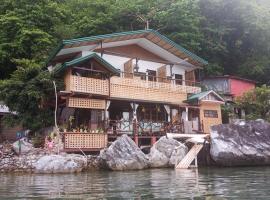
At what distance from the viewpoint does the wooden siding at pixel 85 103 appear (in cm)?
2127

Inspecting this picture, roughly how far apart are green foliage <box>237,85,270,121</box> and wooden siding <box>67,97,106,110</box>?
12.3 m

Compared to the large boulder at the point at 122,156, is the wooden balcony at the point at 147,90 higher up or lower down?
higher up

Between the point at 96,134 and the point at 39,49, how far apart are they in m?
12.8

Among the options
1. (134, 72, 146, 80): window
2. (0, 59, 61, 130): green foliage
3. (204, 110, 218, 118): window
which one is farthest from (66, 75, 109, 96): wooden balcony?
(204, 110, 218, 118): window

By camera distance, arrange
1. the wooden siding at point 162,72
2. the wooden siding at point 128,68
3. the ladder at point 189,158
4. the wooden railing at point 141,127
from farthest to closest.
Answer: the wooden siding at point 162,72 → the wooden siding at point 128,68 → the wooden railing at point 141,127 → the ladder at point 189,158

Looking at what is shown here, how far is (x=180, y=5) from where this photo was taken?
112 feet

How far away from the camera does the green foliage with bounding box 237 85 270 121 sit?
92.2 ft

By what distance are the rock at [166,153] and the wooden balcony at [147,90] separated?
4980mm

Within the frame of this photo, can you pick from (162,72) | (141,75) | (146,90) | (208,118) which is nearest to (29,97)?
(146,90)

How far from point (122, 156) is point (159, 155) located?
2.34m

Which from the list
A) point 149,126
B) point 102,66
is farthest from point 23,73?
point 149,126

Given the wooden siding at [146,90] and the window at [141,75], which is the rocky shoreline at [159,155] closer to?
the wooden siding at [146,90]

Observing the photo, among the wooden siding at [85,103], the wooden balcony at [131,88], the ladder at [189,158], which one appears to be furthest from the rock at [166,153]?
the wooden balcony at [131,88]

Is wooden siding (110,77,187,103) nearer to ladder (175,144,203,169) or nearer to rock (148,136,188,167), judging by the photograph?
rock (148,136,188,167)
